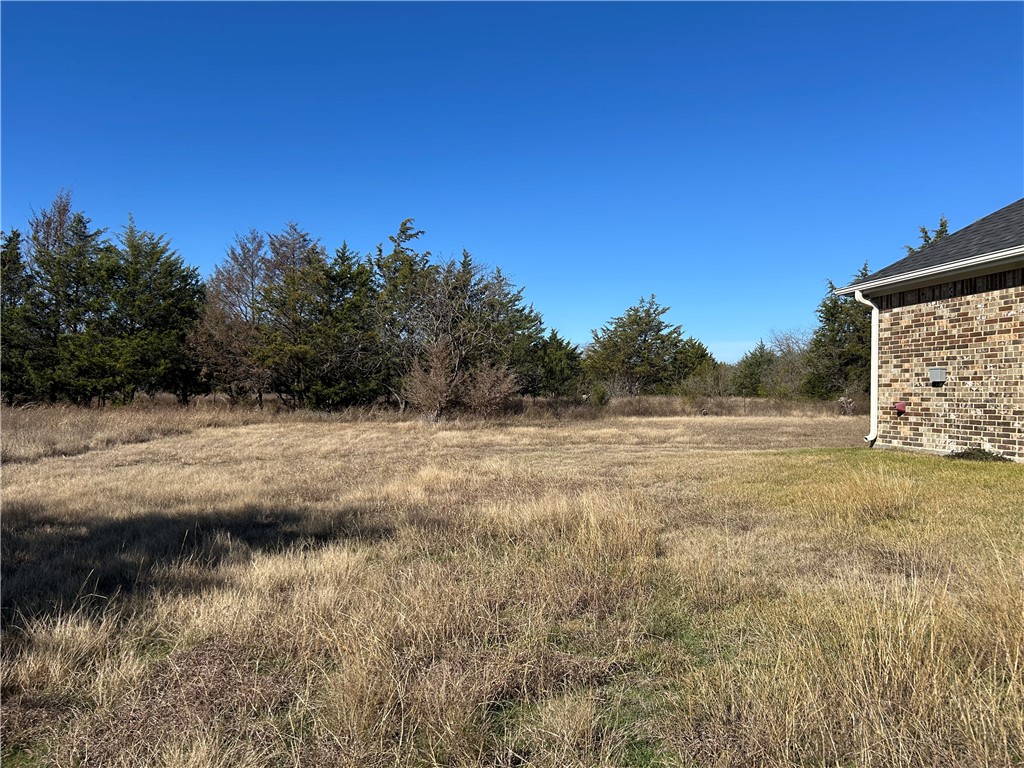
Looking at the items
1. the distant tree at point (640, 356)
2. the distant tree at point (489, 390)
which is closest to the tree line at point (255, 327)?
the distant tree at point (489, 390)

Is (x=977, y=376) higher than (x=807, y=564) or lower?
higher

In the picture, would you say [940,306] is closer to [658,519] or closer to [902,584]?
[658,519]

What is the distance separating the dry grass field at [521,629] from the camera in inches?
85.0

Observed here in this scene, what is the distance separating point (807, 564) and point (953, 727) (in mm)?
2252

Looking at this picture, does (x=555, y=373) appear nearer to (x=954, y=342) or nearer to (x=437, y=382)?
(x=437, y=382)

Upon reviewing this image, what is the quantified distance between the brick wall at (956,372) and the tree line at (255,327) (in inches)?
542

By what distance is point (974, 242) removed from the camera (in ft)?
32.8

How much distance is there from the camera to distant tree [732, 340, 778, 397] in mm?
40531

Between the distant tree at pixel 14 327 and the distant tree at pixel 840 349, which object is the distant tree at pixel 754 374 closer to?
the distant tree at pixel 840 349

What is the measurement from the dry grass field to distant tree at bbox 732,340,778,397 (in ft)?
114

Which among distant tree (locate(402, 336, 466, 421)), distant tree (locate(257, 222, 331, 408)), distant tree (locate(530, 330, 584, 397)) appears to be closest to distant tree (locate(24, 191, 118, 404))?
distant tree (locate(257, 222, 331, 408))

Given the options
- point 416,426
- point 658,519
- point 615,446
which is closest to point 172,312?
point 416,426

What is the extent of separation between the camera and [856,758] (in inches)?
79.2

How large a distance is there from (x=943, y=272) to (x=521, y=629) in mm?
10030
